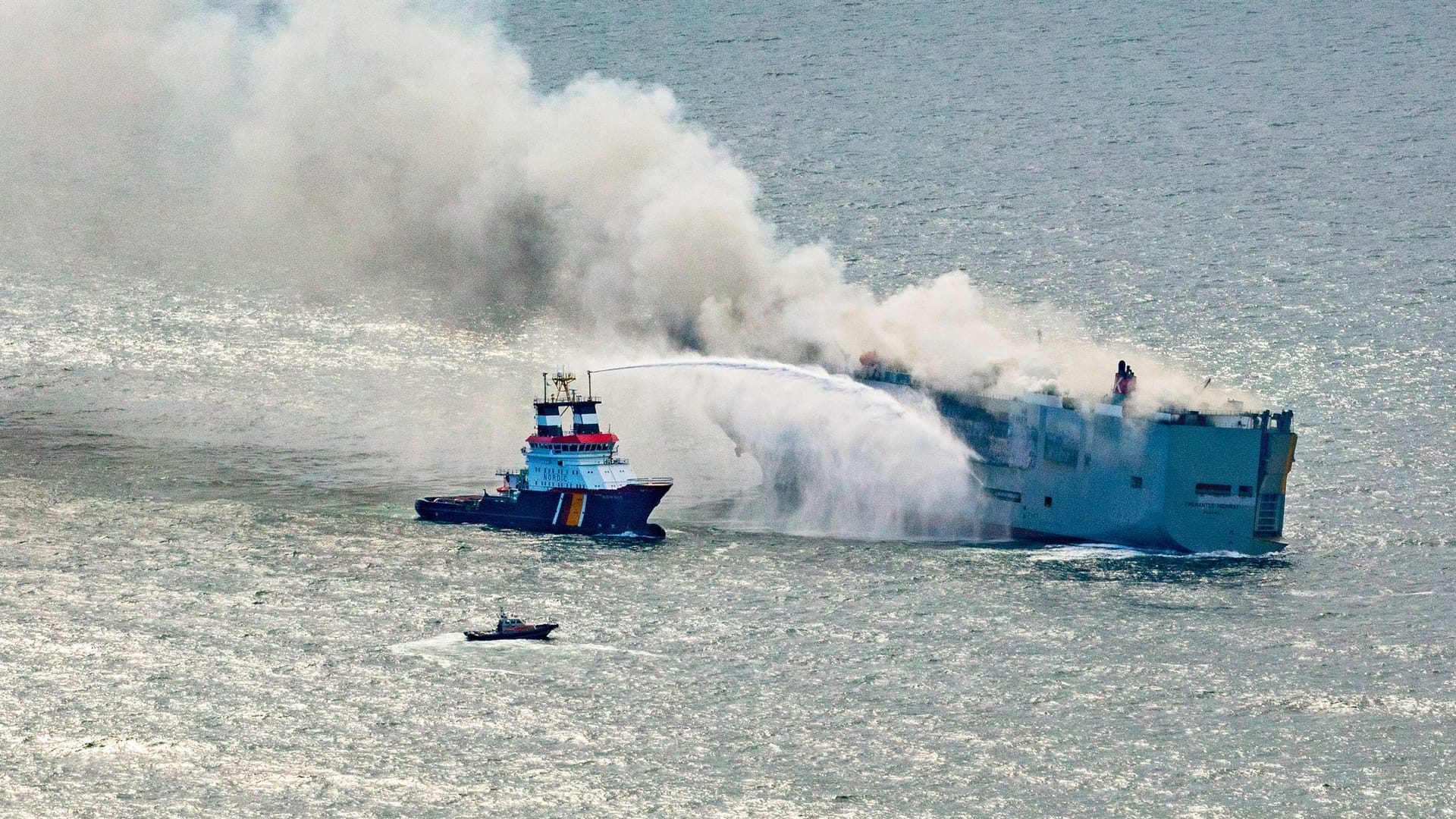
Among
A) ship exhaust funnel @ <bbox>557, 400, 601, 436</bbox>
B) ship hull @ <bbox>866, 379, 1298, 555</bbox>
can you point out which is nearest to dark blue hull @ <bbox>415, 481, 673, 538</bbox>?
ship exhaust funnel @ <bbox>557, 400, 601, 436</bbox>

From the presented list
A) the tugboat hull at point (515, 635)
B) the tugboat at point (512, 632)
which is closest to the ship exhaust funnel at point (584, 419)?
the tugboat at point (512, 632)

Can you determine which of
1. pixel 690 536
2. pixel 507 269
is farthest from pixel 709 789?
pixel 507 269

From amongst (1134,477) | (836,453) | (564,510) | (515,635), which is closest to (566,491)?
(564,510)

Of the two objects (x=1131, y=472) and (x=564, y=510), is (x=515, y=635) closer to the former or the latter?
(x=564, y=510)

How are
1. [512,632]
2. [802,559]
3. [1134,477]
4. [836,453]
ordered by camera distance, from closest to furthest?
[512,632] < [802,559] < [1134,477] < [836,453]

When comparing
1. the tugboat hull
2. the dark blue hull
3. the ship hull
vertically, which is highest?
the ship hull

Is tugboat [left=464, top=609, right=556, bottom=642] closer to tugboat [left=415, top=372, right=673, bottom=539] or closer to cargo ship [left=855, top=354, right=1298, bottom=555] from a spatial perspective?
tugboat [left=415, top=372, right=673, bottom=539]

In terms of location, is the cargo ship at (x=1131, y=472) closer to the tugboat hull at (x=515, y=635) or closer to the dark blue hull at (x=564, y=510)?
the dark blue hull at (x=564, y=510)

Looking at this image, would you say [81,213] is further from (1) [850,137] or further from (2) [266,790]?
(2) [266,790]
